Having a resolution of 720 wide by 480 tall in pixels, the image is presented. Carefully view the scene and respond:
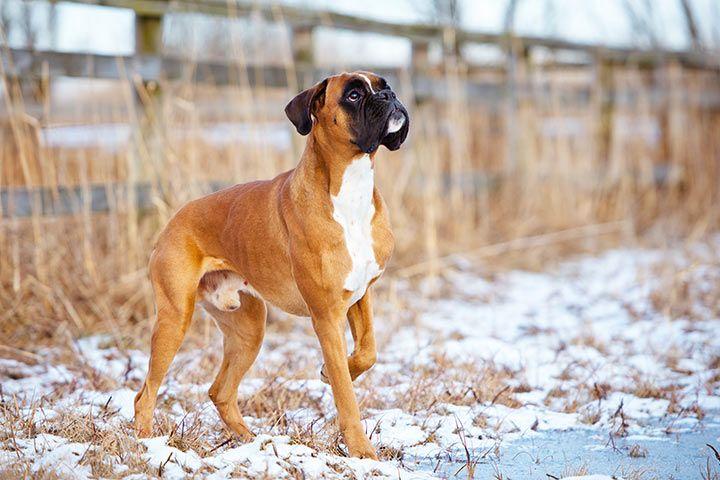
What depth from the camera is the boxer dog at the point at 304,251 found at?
3.25m

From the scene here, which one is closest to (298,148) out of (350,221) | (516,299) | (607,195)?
(516,299)

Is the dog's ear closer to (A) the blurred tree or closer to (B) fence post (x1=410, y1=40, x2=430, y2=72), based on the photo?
(B) fence post (x1=410, y1=40, x2=430, y2=72)

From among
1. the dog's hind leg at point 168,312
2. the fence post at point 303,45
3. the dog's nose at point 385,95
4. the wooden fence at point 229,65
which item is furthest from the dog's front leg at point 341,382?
the fence post at point 303,45

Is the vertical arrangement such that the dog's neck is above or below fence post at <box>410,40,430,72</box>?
below

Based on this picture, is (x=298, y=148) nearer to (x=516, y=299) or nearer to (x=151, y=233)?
(x=151, y=233)

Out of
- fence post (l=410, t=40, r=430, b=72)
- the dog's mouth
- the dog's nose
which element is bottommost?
the dog's mouth

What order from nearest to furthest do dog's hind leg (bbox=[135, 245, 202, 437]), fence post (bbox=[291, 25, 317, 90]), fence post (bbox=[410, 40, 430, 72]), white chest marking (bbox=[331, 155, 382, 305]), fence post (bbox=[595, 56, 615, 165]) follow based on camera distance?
white chest marking (bbox=[331, 155, 382, 305]) < dog's hind leg (bbox=[135, 245, 202, 437]) < fence post (bbox=[291, 25, 317, 90]) < fence post (bbox=[410, 40, 430, 72]) < fence post (bbox=[595, 56, 615, 165])

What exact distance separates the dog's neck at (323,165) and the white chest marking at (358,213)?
20 mm

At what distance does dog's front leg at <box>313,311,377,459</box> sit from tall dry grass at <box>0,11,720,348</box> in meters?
2.27

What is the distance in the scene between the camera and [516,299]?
685 cm

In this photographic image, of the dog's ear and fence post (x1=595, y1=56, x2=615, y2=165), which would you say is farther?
fence post (x1=595, y1=56, x2=615, y2=165)

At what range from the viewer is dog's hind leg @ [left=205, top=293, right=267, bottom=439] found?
369 cm

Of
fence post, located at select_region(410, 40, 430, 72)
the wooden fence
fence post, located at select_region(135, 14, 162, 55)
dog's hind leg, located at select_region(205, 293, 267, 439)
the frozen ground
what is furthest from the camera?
fence post, located at select_region(410, 40, 430, 72)

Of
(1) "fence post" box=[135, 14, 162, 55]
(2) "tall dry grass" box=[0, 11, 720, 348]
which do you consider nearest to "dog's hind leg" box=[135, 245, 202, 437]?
(2) "tall dry grass" box=[0, 11, 720, 348]
